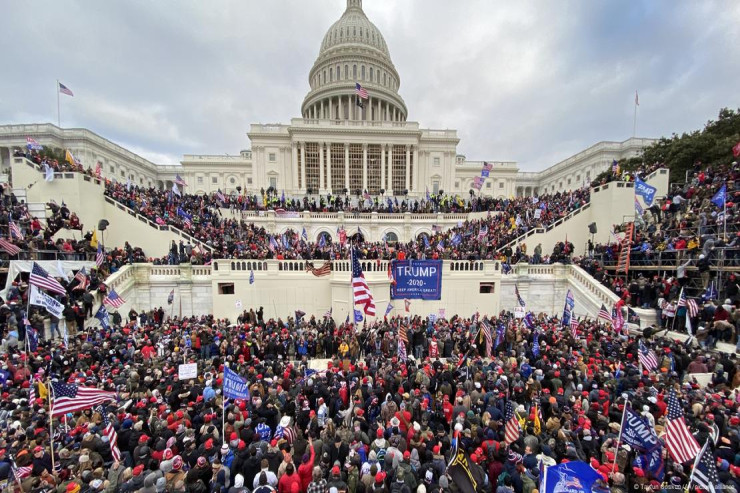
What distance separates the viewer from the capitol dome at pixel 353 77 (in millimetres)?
67000

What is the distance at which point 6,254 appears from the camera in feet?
54.1

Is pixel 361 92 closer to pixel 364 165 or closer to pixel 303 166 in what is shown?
pixel 364 165

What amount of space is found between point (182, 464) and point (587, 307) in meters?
20.5

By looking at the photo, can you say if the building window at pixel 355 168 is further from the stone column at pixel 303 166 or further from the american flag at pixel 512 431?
the american flag at pixel 512 431

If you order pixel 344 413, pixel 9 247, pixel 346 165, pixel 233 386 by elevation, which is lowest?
pixel 344 413

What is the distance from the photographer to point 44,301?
36.6ft

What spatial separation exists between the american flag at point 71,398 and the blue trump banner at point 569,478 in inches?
356

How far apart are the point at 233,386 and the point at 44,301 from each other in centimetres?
901

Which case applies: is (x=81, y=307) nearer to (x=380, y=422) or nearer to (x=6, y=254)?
(x=6, y=254)

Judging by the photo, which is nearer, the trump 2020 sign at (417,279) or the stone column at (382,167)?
the trump 2020 sign at (417,279)

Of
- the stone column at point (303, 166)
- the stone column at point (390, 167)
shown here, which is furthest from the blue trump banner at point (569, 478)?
the stone column at point (390, 167)

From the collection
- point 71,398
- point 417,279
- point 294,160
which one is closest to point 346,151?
point 294,160

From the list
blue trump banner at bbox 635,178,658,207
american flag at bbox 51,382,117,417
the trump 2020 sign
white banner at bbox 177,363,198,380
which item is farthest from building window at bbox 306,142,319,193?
american flag at bbox 51,382,117,417

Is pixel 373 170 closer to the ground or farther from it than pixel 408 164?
closer to the ground
